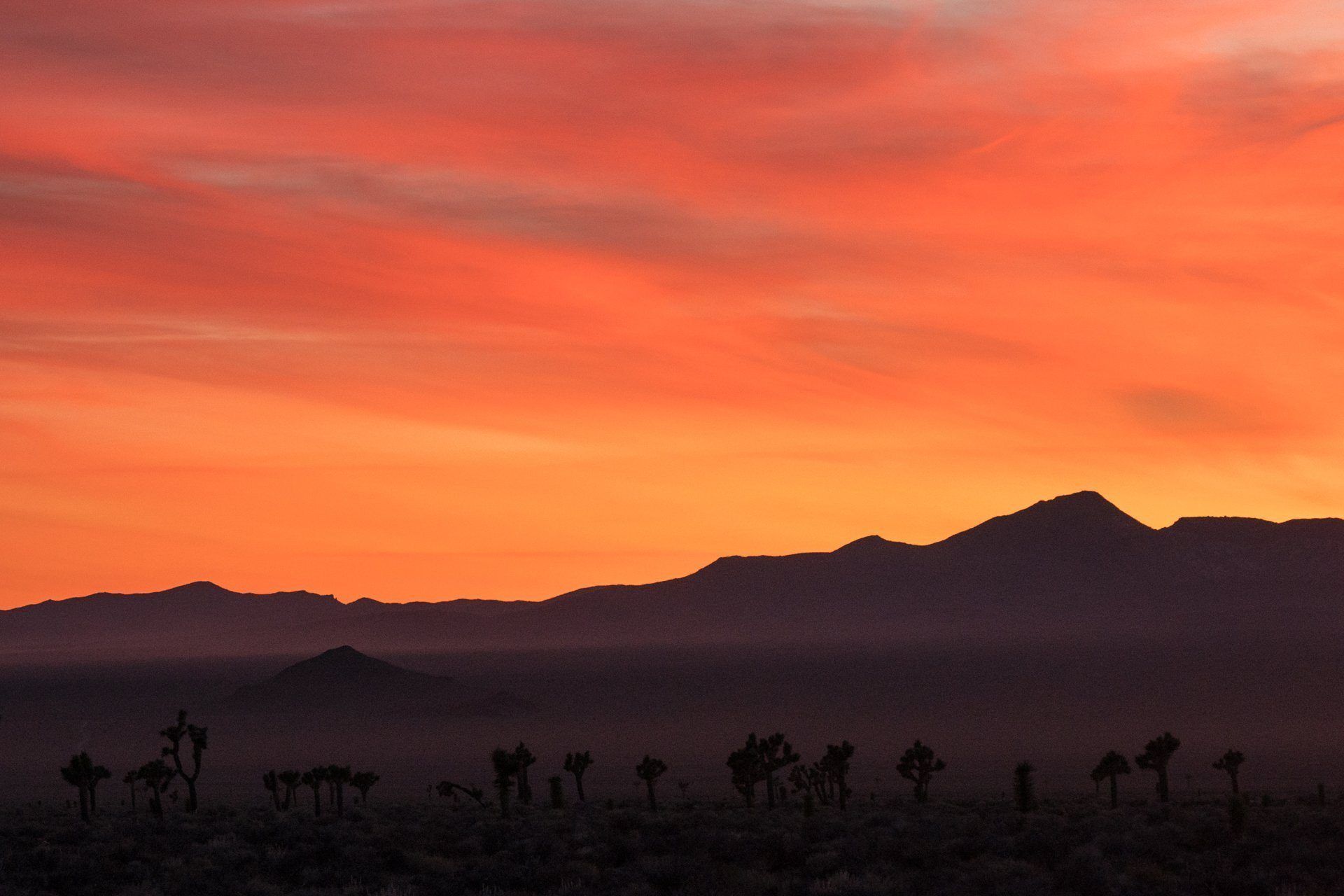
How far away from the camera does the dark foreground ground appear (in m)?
29.2

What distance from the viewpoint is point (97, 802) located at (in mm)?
118438

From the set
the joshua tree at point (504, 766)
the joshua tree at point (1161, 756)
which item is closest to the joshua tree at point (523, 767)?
the joshua tree at point (504, 766)

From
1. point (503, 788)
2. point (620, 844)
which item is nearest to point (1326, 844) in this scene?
point (620, 844)

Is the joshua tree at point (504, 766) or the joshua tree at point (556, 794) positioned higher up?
the joshua tree at point (504, 766)

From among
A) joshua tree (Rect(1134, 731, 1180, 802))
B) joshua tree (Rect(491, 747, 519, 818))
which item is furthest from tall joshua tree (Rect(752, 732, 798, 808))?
joshua tree (Rect(1134, 731, 1180, 802))

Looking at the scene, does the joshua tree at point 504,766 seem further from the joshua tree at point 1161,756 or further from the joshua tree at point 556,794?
the joshua tree at point 1161,756

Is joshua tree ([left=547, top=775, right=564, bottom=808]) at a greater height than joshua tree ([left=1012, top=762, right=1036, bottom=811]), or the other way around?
joshua tree ([left=1012, top=762, right=1036, bottom=811])

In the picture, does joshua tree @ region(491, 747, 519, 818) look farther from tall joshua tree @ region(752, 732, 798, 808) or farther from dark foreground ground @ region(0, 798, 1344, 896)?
dark foreground ground @ region(0, 798, 1344, 896)

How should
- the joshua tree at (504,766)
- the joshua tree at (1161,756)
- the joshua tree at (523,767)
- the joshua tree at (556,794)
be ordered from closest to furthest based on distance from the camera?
the joshua tree at (556,794) < the joshua tree at (504,766) < the joshua tree at (523,767) < the joshua tree at (1161,756)

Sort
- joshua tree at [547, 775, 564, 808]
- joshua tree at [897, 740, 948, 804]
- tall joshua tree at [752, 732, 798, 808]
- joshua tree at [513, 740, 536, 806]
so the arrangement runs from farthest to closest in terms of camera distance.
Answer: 1. tall joshua tree at [752, 732, 798, 808]
2. joshua tree at [513, 740, 536, 806]
3. joshua tree at [897, 740, 948, 804]
4. joshua tree at [547, 775, 564, 808]

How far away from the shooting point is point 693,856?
110ft

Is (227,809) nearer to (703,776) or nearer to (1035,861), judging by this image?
(1035,861)

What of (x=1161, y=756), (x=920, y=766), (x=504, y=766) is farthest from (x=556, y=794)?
(x=1161, y=756)

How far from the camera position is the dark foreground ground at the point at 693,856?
2916 cm
